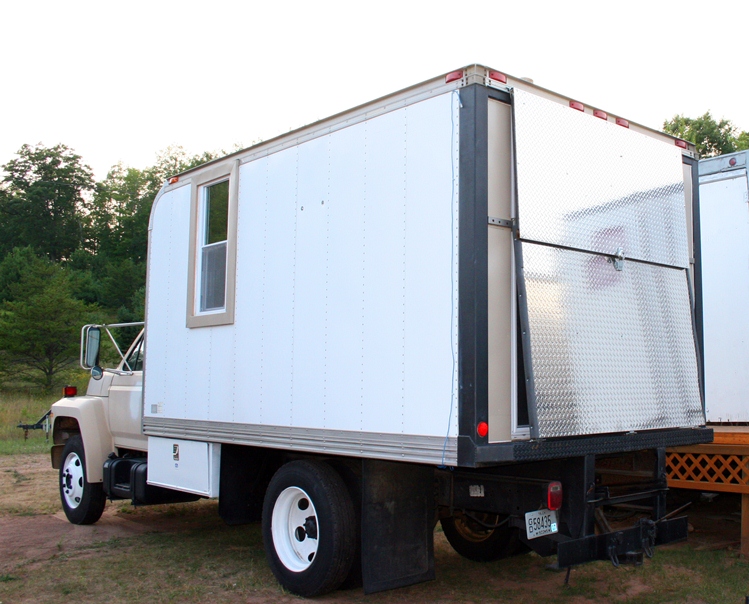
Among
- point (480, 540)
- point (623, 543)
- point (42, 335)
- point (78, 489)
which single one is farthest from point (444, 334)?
point (42, 335)

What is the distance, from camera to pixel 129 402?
773 cm

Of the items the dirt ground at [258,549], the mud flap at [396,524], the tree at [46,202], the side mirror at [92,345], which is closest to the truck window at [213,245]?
the side mirror at [92,345]

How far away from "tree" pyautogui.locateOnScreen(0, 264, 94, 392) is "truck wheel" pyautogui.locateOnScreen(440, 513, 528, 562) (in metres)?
28.5

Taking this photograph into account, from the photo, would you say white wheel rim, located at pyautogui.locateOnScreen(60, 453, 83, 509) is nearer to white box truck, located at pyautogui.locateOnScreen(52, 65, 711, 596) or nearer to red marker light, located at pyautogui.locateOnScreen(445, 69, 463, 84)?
white box truck, located at pyautogui.locateOnScreen(52, 65, 711, 596)

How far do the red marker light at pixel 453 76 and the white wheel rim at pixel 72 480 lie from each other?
5860 mm

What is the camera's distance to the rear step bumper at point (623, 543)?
4.32 metres

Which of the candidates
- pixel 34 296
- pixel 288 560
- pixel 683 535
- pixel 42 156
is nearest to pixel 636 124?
pixel 683 535

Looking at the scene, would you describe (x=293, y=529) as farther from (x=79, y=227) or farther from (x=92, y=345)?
(x=79, y=227)

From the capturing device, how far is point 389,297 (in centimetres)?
474

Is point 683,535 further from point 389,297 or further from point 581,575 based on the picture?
point 389,297

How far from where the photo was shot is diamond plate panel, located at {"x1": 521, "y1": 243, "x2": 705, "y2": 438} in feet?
14.5

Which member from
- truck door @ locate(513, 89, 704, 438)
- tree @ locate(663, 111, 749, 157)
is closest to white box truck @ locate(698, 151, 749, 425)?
truck door @ locate(513, 89, 704, 438)

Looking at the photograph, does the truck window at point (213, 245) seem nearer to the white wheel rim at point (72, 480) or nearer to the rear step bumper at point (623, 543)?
the white wheel rim at point (72, 480)

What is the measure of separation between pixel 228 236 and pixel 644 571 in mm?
4387
